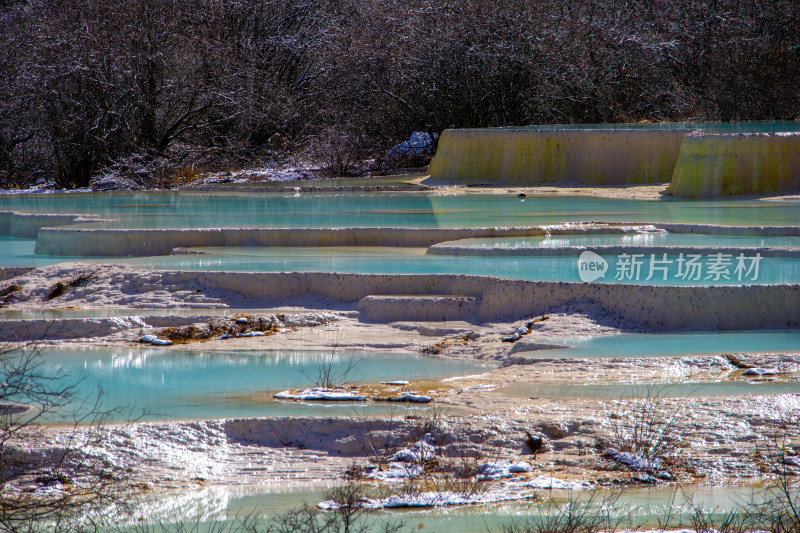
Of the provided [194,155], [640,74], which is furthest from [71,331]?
[640,74]

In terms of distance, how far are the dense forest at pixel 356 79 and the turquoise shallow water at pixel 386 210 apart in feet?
15.6

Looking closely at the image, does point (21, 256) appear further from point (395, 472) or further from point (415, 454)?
point (395, 472)

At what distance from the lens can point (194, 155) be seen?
2303cm

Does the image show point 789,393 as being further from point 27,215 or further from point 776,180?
point 27,215

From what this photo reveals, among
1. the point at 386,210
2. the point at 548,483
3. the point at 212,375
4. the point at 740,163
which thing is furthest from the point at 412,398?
the point at 740,163

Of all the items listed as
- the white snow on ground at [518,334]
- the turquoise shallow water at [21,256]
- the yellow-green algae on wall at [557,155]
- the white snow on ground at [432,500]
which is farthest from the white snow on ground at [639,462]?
the yellow-green algae on wall at [557,155]

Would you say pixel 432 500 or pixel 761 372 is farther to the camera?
pixel 761 372

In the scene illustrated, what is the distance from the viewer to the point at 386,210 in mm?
15141

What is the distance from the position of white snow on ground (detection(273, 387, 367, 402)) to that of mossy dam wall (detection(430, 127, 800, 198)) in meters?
11.1

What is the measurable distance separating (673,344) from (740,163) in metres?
9.19

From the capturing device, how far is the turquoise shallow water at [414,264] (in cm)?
933

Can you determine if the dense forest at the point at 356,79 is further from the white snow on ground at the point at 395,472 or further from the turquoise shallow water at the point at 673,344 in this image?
the white snow on ground at the point at 395,472

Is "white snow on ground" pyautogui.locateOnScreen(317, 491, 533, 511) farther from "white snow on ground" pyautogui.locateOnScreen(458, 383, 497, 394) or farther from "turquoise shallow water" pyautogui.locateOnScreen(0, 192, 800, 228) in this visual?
"turquoise shallow water" pyautogui.locateOnScreen(0, 192, 800, 228)

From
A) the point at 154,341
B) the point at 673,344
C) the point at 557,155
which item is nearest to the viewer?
the point at 673,344
